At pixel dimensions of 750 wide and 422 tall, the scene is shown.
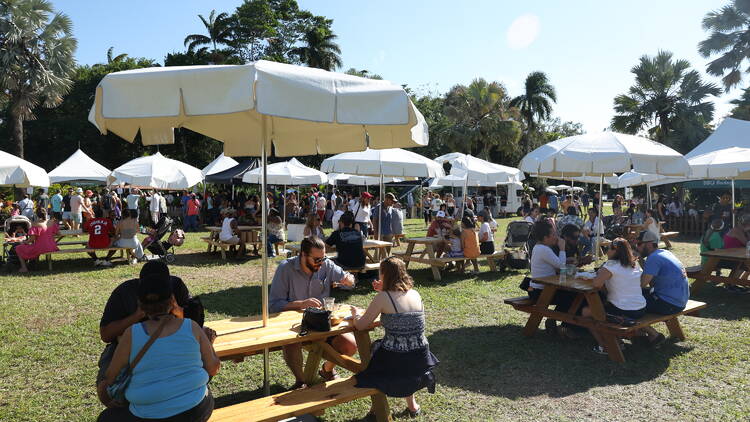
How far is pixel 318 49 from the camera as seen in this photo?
37.3 metres

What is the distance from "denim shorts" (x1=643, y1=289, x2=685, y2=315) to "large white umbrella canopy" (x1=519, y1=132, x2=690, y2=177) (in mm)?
1746

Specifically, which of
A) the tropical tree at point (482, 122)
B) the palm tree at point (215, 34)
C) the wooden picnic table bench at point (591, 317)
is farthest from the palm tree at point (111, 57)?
the wooden picnic table bench at point (591, 317)

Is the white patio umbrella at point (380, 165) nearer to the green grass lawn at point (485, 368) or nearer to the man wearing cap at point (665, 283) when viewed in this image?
the green grass lawn at point (485, 368)

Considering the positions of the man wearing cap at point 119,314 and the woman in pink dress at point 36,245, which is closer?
the man wearing cap at point 119,314

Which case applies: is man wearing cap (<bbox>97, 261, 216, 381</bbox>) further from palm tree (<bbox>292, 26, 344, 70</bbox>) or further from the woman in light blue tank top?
palm tree (<bbox>292, 26, 344, 70</bbox>)

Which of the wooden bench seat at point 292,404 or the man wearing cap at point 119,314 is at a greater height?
the man wearing cap at point 119,314

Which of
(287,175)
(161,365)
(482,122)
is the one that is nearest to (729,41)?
(482,122)

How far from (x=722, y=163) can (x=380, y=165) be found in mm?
5980

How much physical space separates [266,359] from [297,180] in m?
11.6

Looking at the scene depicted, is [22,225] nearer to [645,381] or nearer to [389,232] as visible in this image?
[389,232]

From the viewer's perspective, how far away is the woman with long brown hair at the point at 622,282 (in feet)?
17.4

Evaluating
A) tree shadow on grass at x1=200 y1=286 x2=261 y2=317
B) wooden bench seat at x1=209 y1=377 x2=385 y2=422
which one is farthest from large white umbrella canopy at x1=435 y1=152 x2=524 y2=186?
wooden bench seat at x1=209 y1=377 x2=385 y2=422

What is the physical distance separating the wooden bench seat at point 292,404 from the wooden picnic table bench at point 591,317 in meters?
2.86

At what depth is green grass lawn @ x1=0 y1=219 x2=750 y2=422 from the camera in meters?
4.15
